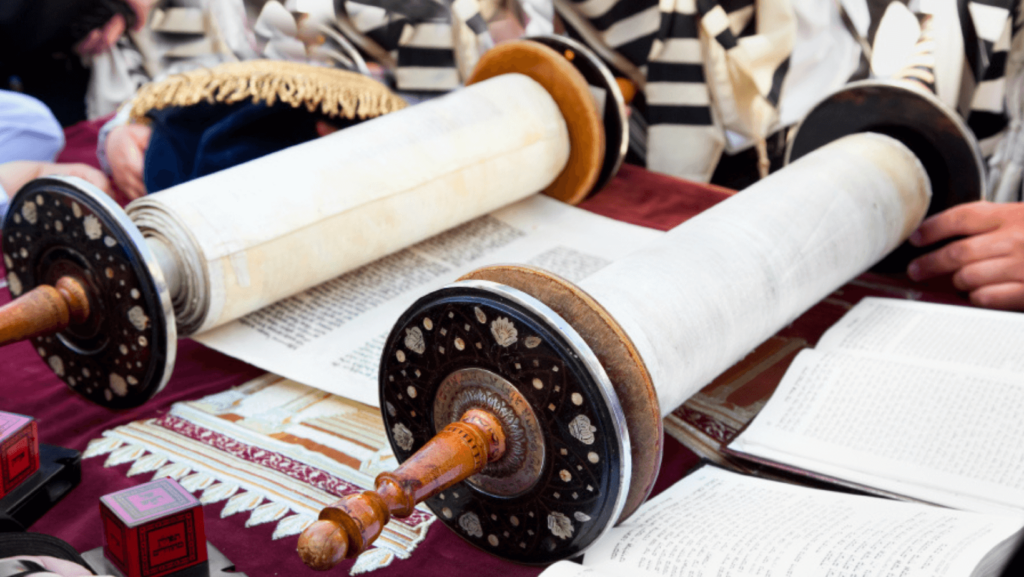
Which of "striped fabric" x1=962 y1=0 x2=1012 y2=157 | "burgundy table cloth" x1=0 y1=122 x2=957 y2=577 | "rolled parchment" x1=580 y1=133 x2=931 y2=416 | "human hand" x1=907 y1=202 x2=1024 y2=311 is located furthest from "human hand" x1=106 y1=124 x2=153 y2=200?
"striped fabric" x1=962 y1=0 x2=1012 y2=157

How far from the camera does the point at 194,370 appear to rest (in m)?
1.27

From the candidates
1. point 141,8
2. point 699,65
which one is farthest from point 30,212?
point 141,8

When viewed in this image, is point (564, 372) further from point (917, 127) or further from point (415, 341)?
point (917, 127)

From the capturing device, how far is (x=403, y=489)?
29.8 inches

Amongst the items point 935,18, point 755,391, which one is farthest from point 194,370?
point 935,18

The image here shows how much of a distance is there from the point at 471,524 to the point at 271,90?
1.05 metres

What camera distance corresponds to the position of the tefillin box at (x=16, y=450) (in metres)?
0.86

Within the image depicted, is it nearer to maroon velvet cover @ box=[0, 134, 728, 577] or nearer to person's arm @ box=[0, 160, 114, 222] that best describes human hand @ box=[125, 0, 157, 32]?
person's arm @ box=[0, 160, 114, 222]

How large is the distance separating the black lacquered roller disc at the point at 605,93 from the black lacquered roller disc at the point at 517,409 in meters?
0.97

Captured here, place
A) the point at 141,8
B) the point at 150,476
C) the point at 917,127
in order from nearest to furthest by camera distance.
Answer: the point at 150,476 → the point at 917,127 → the point at 141,8

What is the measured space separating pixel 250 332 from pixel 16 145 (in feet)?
2.68

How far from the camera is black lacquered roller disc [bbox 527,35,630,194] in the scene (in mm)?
1685

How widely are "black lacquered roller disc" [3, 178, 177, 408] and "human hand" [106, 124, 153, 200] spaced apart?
0.62 metres

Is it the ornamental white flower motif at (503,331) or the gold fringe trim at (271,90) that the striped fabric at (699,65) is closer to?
the gold fringe trim at (271,90)
